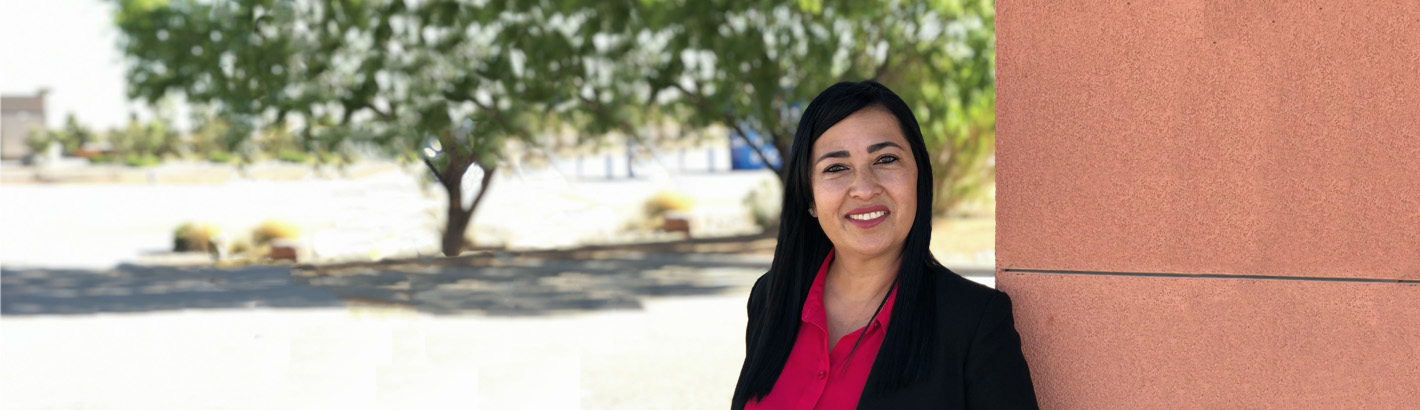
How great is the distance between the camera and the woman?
2145 millimetres

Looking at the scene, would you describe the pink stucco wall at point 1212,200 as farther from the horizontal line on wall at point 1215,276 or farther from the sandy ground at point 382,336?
the sandy ground at point 382,336

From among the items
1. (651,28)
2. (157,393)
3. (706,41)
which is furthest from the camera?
(706,41)

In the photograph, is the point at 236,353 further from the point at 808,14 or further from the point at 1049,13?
the point at 808,14

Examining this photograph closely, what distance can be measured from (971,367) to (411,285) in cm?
1113

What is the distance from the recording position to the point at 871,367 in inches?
88.4

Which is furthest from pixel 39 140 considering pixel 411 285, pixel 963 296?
pixel 963 296

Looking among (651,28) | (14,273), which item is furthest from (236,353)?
(14,273)

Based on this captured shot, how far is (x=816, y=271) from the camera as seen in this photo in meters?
2.58

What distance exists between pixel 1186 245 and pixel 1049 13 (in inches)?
21.5

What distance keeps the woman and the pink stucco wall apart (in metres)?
0.23

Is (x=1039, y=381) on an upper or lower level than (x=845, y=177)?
lower

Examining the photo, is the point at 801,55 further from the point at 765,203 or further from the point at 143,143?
the point at 143,143

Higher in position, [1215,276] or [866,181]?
[866,181]

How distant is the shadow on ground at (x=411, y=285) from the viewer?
10977 mm
